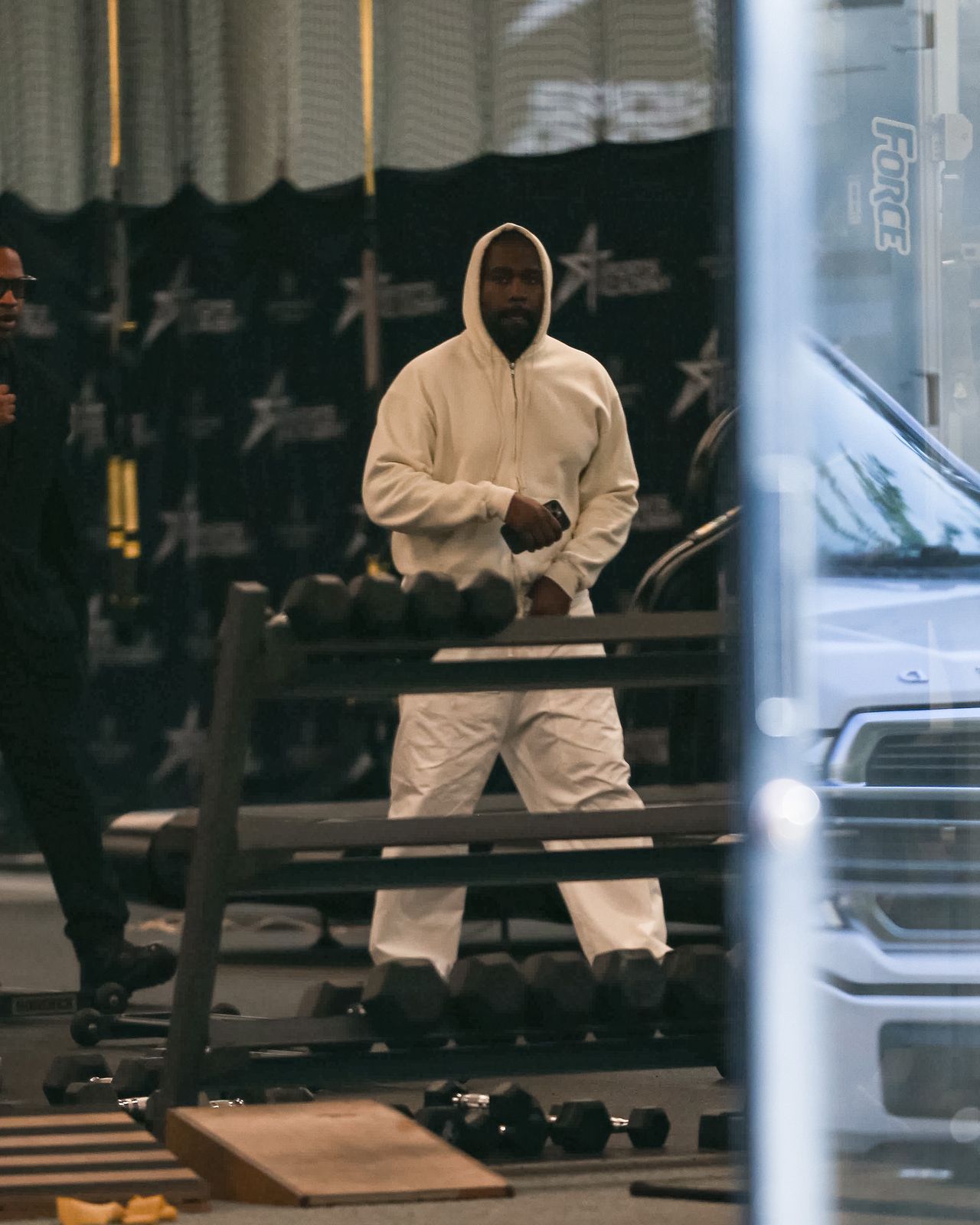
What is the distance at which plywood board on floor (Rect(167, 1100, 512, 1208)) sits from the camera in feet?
7.54

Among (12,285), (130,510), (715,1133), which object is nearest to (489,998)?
(715,1133)

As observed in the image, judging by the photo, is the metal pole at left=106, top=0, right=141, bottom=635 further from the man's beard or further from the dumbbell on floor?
the dumbbell on floor

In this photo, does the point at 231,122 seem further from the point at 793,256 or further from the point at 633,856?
the point at 793,256

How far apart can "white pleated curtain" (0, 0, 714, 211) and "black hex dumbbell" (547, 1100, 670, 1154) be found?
345cm

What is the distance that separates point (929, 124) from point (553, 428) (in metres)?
2.34

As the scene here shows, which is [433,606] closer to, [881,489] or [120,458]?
[881,489]

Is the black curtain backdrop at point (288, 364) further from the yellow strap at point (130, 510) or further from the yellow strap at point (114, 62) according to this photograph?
the yellow strap at point (114, 62)

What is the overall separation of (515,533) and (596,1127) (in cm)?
105

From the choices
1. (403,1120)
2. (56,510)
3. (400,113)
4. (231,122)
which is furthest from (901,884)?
(231,122)

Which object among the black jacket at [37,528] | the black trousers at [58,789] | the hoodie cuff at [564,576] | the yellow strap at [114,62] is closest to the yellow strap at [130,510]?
the yellow strap at [114,62]

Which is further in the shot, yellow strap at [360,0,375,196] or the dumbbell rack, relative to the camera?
yellow strap at [360,0,375,196]

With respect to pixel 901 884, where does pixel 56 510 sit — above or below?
above

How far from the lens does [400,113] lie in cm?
609

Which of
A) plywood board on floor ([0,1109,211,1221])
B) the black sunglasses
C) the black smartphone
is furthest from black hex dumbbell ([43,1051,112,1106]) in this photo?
the black sunglasses
